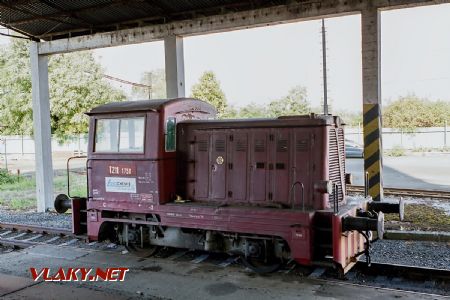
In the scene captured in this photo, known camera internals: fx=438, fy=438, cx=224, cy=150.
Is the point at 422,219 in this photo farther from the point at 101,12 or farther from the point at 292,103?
the point at 292,103

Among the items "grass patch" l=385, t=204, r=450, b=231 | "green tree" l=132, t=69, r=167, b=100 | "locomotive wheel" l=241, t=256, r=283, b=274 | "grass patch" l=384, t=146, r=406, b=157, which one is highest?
"green tree" l=132, t=69, r=167, b=100

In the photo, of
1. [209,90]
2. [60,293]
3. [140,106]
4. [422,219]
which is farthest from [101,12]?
[209,90]

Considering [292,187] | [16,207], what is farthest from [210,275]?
[16,207]

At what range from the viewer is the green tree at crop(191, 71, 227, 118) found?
29000 mm

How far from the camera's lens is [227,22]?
9469mm

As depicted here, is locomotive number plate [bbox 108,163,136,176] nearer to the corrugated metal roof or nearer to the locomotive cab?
the locomotive cab

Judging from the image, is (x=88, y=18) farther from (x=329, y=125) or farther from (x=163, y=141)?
(x=329, y=125)

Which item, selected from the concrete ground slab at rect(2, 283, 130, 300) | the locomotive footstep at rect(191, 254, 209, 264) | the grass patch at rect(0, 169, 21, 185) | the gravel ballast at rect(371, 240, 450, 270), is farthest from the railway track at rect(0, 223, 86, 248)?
the grass patch at rect(0, 169, 21, 185)

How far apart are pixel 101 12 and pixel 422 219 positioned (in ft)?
27.6

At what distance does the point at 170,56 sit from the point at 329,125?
520 cm

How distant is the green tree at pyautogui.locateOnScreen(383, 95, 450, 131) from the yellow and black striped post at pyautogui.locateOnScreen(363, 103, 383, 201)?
29779 mm

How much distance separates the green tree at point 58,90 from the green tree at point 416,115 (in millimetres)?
23939

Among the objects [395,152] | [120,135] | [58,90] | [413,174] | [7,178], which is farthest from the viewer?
[395,152]

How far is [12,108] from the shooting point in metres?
26.1
